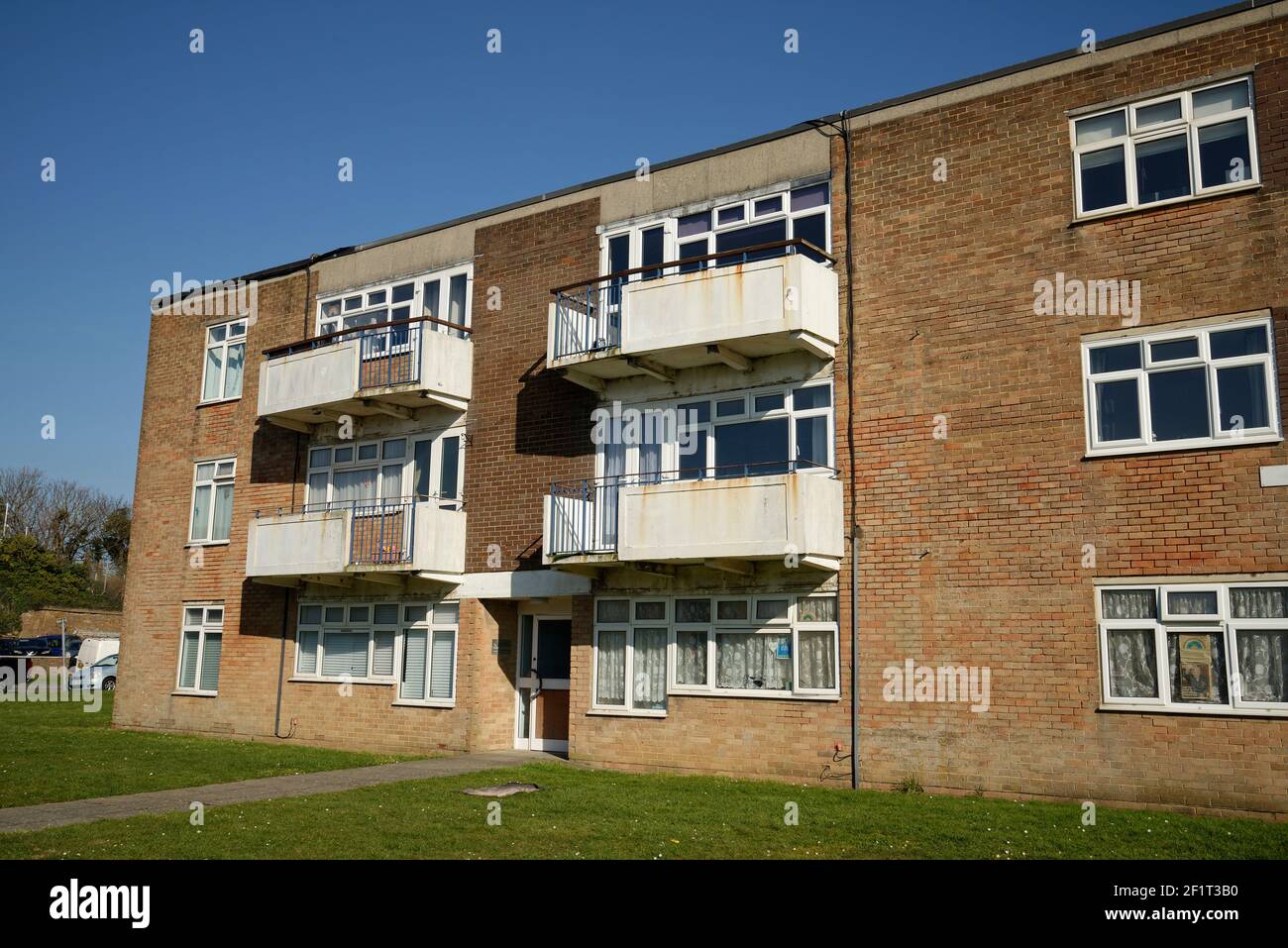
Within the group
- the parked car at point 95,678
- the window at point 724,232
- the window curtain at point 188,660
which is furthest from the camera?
the parked car at point 95,678

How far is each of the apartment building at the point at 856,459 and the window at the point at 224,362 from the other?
2.80 m

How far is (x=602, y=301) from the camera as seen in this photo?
56.3 feet

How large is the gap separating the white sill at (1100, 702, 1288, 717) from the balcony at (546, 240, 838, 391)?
224 inches

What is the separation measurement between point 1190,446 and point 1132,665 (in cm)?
251

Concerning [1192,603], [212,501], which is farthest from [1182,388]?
[212,501]

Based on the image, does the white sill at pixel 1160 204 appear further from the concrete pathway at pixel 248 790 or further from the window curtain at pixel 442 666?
the window curtain at pixel 442 666

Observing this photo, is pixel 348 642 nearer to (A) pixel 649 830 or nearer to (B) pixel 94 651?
(A) pixel 649 830

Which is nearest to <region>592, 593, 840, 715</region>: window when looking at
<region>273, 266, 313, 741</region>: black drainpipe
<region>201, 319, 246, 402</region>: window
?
<region>273, 266, 313, 741</region>: black drainpipe

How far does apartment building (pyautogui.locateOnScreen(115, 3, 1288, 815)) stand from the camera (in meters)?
12.5

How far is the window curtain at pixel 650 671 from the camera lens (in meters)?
16.1

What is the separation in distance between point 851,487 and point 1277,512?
4.86m

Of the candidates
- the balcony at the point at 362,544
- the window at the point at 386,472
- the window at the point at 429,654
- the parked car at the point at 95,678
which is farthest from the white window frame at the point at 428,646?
the parked car at the point at 95,678
